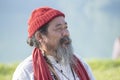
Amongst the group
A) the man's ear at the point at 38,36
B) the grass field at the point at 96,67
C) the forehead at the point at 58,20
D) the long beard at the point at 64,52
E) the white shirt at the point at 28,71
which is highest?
the grass field at the point at 96,67

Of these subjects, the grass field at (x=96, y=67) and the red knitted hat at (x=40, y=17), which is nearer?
the red knitted hat at (x=40, y=17)

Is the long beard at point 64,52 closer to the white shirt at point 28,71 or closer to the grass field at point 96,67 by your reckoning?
the white shirt at point 28,71

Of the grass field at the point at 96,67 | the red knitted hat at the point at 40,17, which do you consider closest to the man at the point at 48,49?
the red knitted hat at the point at 40,17

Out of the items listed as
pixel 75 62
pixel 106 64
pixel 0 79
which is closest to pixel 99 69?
pixel 106 64

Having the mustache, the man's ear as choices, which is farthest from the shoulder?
the mustache

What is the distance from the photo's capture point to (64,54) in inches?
252

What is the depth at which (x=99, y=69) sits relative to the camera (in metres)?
17.7

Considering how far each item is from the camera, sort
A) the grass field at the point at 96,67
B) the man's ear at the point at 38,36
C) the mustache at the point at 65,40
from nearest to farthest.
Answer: the mustache at the point at 65,40 → the man's ear at the point at 38,36 → the grass field at the point at 96,67

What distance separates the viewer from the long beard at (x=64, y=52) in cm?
634

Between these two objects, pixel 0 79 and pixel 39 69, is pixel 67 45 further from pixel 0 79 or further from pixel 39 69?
pixel 0 79

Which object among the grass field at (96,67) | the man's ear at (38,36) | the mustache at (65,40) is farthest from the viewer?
the grass field at (96,67)

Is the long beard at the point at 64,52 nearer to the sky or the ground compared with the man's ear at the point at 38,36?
nearer to the ground

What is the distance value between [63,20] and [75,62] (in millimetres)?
546

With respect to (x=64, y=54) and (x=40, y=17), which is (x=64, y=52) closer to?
(x=64, y=54)
